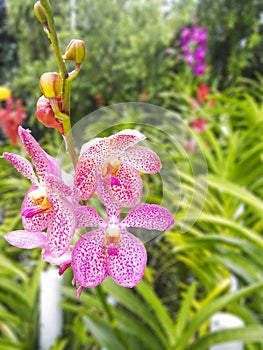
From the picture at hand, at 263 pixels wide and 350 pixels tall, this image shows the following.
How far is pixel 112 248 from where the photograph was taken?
17 centimetres

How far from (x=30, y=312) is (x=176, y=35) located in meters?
3.90

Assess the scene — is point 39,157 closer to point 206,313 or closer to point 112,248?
point 112,248

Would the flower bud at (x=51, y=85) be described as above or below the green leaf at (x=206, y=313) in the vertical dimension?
above

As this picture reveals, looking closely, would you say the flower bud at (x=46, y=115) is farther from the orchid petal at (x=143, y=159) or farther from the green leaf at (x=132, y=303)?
the green leaf at (x=132, y=303)

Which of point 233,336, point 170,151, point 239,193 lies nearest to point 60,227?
point 233,336

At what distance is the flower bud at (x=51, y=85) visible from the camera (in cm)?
16

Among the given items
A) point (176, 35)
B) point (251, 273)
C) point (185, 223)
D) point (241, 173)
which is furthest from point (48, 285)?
point (176, 35)

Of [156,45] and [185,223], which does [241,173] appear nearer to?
[185,223]

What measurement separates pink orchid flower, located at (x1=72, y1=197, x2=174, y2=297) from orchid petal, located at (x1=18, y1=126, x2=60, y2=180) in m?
0.02

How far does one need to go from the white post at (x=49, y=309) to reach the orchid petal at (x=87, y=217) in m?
0.83

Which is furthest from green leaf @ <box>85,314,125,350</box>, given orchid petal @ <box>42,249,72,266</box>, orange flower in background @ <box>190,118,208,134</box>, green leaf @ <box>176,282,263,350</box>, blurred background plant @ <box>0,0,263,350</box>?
orange flower in background @ <box>190,118,208,134</box>

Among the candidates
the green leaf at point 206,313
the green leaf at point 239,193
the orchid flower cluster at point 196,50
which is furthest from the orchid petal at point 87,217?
the orchid flower cluster at point 196,50

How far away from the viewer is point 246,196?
0.94m

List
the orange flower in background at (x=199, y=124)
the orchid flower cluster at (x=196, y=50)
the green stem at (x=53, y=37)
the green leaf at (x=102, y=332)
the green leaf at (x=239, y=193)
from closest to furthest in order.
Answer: the green stem at (x=53, y=37) → the green leaf at (x=102, y=332) → the green leaf at (x=239, y=193) → the orange flower in background at (x=199, y=124) → the orchid flower cluster at (x=196, y=50)
